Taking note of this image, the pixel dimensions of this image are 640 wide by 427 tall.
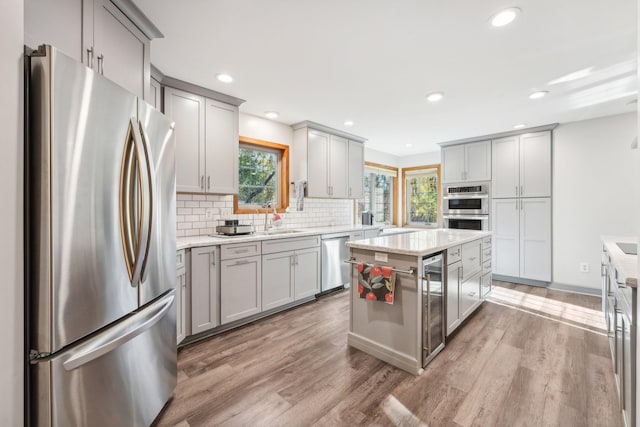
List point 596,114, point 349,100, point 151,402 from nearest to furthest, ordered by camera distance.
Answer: point 151,402 → point 349,100 → point 596,114

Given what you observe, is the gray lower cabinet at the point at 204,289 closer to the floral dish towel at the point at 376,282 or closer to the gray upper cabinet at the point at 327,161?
the floral dish towel at the point at 376,282

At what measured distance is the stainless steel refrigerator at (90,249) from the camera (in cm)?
103

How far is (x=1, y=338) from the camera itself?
3.00ft

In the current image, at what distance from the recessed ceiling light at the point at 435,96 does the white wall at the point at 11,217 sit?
3.11 metres

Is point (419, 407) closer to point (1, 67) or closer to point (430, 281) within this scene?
point (430, 281)

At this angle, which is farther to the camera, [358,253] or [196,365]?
[358,253]

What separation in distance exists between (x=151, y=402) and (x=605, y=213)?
5.37 m

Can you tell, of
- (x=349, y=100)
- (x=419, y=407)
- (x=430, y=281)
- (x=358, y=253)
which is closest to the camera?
(x=419, y=407)

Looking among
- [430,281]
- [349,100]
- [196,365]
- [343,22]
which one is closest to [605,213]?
[430,281]

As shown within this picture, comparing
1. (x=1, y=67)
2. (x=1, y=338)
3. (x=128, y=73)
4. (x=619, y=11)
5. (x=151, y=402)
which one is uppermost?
(x=619, y=11)

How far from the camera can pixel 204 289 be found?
2.60m

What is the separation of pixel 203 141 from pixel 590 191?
198 inches

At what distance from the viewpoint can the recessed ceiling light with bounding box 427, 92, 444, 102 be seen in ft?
Result: 10.0

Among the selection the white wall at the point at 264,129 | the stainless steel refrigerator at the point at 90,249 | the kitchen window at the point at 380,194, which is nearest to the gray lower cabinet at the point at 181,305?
the stainless steel refrigerator at the point at 90,249
